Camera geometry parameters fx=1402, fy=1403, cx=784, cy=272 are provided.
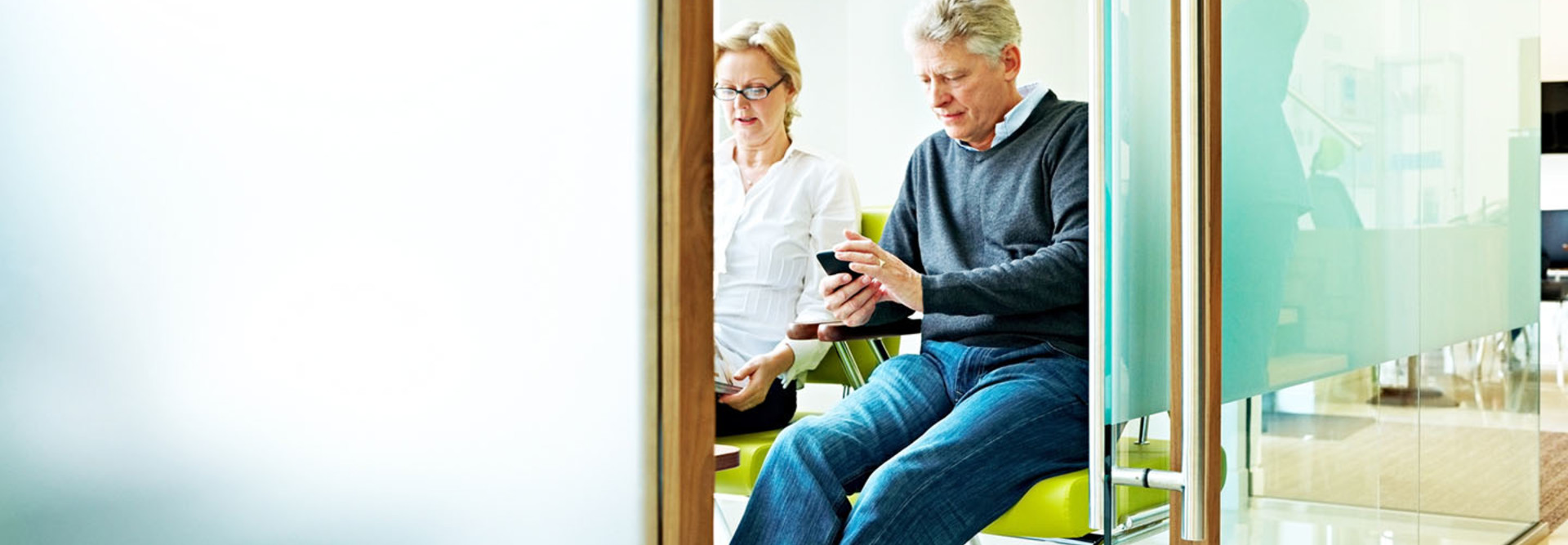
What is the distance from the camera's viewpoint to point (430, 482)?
2.47 ft

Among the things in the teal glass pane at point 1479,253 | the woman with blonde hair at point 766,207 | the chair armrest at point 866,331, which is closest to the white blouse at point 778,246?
the woman with blonde hair at point 766,207

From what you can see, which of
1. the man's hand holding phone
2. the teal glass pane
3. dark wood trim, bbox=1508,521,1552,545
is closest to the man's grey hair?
the man's hand holding phone

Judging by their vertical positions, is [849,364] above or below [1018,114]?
below

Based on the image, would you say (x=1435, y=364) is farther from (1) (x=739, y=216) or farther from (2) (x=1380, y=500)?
(1) (x=739, y=216)

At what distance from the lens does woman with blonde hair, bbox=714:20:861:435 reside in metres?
2.67

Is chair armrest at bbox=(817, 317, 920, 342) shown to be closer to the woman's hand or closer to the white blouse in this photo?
the woman's hand

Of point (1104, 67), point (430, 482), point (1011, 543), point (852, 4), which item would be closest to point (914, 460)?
point (1104, 67)

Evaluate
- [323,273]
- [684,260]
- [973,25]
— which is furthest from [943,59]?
[323,273]

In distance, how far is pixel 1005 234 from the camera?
1965 mm

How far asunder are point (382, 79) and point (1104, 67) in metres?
1.02

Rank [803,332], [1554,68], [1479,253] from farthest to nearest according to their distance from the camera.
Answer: [1554,68], [1479,253], [803,332]

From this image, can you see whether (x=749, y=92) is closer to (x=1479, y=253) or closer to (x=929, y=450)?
(x=929, y=450)

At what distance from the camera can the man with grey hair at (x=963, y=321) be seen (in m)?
1.66

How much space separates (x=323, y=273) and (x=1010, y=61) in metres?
1.55
